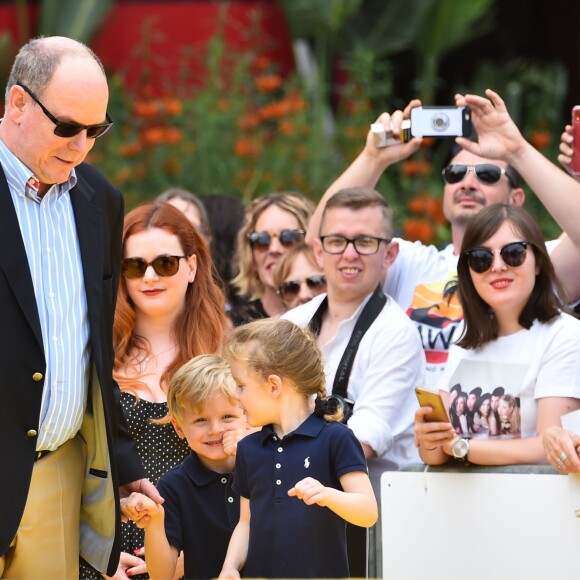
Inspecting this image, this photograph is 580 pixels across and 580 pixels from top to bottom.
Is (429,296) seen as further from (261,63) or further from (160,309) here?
(261,63)

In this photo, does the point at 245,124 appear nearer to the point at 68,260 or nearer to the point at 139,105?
the point at 139,105

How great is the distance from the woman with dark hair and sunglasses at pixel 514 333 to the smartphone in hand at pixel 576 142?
381 mm

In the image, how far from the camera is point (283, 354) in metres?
3.60

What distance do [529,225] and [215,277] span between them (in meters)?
1.35

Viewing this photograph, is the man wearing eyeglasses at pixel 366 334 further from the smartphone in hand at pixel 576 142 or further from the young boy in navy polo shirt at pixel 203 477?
the smartphone in hand at pixel 576 142

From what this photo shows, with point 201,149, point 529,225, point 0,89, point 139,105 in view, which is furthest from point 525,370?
point 0,89

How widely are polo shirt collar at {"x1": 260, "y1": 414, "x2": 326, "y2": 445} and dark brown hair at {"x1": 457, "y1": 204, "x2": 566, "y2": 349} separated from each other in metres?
1.03

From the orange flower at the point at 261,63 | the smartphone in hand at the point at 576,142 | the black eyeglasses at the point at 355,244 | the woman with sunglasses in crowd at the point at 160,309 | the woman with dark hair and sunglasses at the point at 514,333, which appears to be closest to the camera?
the woman with dark hair and sunglasses at the point at 514,333

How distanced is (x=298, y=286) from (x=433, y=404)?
4.99 feet

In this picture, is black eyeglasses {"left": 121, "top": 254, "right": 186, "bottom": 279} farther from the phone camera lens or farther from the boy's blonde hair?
the phone camera lens

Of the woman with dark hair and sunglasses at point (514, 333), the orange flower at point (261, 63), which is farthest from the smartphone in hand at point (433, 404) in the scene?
the orange flower at point (261, 63)

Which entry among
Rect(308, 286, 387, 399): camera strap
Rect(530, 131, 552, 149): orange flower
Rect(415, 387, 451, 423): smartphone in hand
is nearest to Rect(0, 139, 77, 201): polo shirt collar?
Rect(415, 387, 451, 423): smartphone in hand

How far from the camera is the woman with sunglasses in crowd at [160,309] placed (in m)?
4.36

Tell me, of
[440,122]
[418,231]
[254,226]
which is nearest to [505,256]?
[440,122]
